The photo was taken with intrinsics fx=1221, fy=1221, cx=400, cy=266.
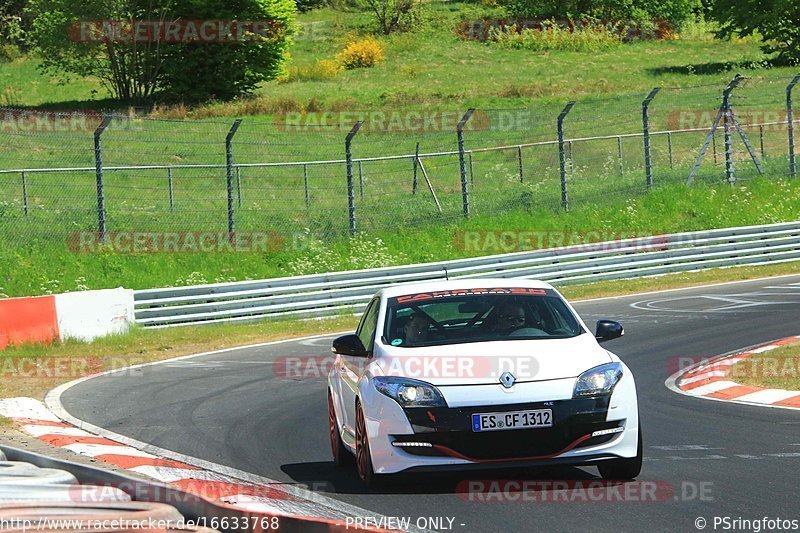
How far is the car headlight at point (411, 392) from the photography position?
302 inches

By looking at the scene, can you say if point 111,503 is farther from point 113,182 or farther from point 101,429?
point 113,182

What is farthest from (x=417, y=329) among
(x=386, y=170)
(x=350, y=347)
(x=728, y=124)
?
(x=386, y=170)

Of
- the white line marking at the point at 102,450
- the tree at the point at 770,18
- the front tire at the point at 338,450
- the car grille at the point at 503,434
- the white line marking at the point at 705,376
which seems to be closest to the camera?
the car grille at the point at 503,434

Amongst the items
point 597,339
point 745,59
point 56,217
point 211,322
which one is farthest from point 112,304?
point 745,59

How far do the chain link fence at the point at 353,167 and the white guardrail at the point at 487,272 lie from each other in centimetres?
258

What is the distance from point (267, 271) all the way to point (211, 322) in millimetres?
3666

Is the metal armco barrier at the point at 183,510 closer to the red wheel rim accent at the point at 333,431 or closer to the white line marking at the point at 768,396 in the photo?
the red wheel rim accent at the point at 333,431

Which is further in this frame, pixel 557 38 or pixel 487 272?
pixel 557 38

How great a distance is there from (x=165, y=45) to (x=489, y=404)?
44.2 m

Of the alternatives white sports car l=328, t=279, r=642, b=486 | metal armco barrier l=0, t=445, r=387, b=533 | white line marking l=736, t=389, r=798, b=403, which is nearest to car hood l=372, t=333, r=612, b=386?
white sports car l=328, t=279, r=642, b=486

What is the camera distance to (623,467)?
25.7 ft

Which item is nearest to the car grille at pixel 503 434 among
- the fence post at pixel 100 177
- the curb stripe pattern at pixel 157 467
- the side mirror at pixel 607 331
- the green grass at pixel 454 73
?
the curb stripe pattern at pixel 157 467

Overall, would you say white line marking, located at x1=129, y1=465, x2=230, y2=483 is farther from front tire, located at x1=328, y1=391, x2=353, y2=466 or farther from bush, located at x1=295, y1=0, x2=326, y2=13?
bush, located at x1=295, y1=0, x2=326, y2=13

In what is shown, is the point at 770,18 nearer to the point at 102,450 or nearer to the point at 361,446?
the point at 102,450
